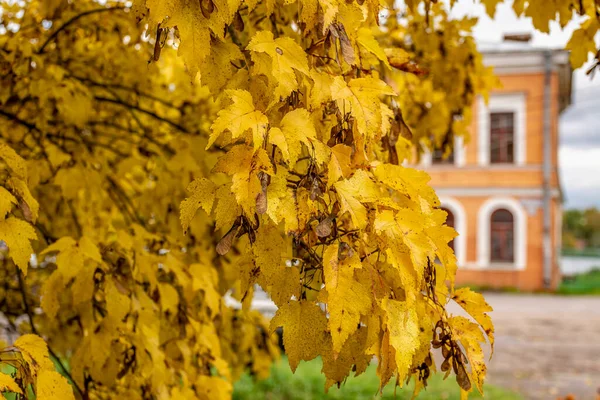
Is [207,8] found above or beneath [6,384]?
above

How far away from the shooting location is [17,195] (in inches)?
50.6

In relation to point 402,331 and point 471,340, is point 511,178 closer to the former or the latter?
point 471,340

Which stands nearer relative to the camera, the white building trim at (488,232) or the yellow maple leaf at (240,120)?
the yellow maple leaf at (240,120)

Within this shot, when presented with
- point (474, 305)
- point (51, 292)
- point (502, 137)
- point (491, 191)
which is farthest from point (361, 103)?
point (502, 137)

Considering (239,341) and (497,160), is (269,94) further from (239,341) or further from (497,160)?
(497,160)

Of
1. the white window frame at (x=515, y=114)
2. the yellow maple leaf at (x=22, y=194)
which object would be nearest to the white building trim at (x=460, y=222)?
the white window frame at (x=515, y=114)

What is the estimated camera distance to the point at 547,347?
8.87m

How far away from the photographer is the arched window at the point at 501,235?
49.8 feet

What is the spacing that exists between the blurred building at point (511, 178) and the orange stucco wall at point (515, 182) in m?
0.02

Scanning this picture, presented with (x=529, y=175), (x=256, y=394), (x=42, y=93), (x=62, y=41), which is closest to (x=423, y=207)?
(x=42, y=93)

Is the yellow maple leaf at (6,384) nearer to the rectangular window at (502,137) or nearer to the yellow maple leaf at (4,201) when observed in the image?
the yellow maple leaf at (4,201)

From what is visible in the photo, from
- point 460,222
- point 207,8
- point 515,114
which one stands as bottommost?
point 207,8

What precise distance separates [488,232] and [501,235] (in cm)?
32

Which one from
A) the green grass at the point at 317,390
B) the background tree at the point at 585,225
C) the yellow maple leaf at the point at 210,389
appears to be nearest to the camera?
the yellow maple leaf at the point at 210,389
